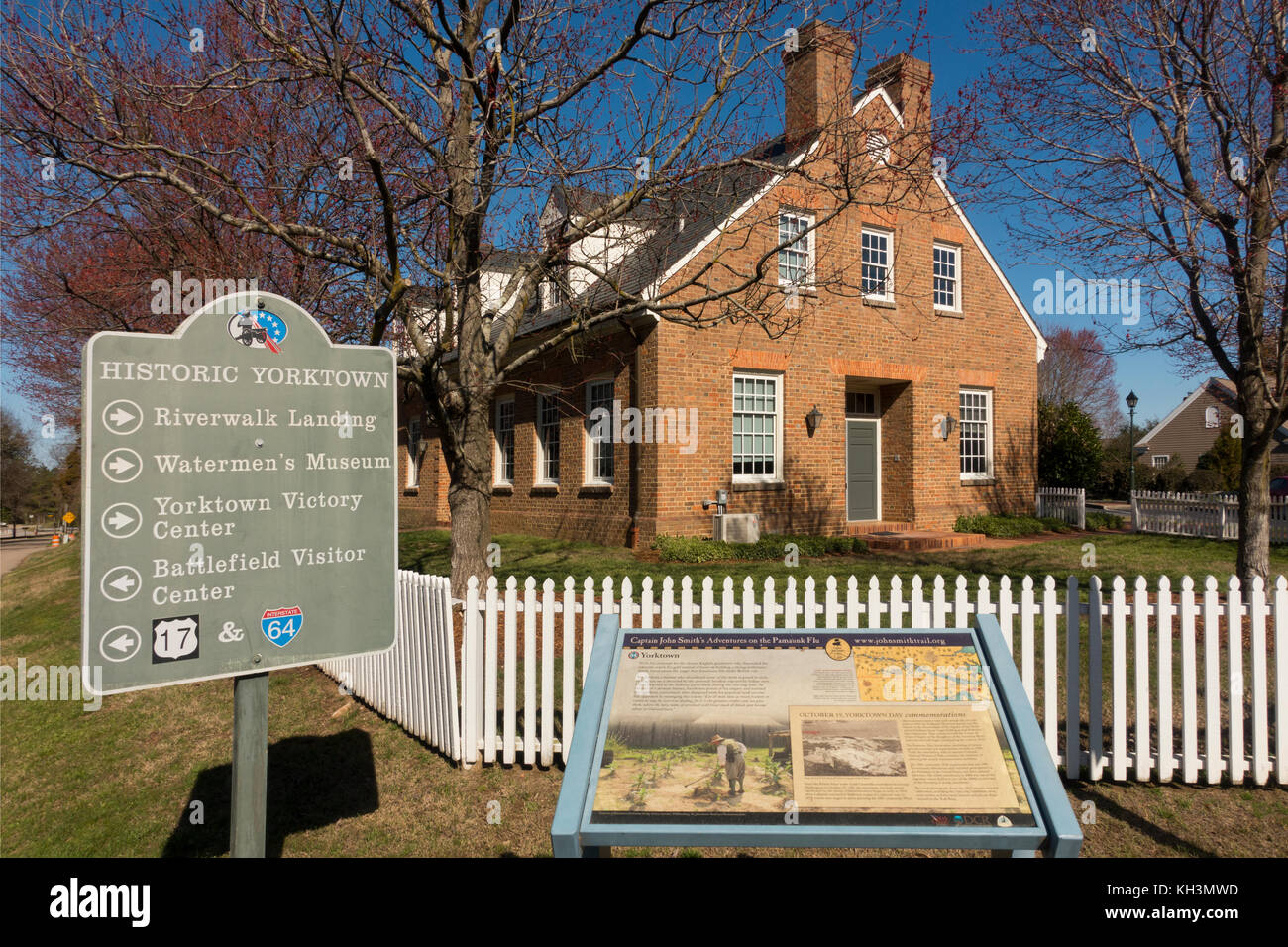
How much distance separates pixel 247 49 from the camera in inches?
436

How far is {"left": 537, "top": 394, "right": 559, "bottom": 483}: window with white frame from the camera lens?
18.3 m

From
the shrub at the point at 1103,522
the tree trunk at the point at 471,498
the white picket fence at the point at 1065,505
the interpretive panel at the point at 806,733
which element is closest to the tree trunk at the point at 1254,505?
the interpretive panel at the point at 806,733

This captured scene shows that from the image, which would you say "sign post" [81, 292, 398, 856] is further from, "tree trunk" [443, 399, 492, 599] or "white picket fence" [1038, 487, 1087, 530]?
"white picket fence" [1038, 487, 1087, 530]

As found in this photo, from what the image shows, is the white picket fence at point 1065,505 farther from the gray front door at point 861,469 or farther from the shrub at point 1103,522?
the gray front door at point 861,469

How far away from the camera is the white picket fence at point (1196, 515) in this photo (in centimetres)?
1859

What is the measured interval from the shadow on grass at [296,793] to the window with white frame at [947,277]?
1664 cm

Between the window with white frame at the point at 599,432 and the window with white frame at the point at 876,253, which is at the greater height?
the window with white frame at the point at 876,253

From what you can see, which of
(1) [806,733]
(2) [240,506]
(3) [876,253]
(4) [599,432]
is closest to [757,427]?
(4) [599,432]

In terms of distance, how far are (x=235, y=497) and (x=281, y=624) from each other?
57 cm

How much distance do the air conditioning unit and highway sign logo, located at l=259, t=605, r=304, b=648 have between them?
1130 centimetres

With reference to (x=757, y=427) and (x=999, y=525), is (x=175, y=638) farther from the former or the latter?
(x=999, y=525)

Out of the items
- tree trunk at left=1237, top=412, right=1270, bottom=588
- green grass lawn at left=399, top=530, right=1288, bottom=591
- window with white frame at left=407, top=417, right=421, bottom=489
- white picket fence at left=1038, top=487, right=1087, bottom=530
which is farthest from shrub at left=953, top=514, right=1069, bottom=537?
window with white frame at left=407, top=417, right=421, bottom=489

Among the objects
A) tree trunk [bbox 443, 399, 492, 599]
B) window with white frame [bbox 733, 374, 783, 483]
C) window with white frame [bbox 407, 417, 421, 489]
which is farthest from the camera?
window with white frame [bbox 407, 417, 421, 489]

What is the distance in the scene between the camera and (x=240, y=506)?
335cm
